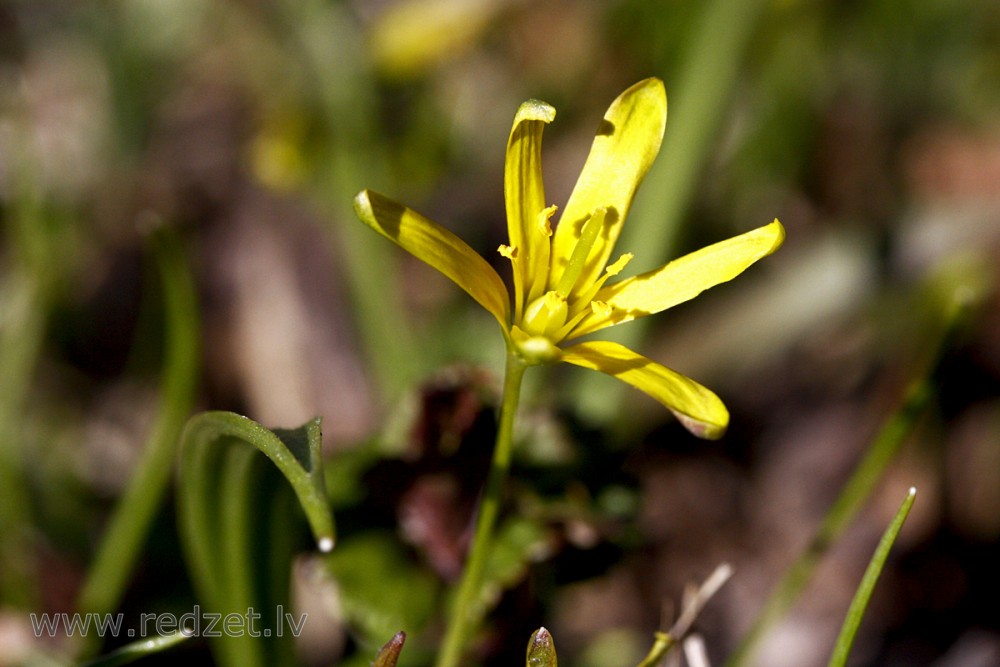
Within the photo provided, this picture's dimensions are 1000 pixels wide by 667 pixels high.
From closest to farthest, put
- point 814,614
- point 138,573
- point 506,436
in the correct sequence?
point 506,436 < point 138,573 < point 814,614

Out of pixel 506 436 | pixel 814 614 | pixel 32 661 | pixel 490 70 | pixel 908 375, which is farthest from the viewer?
pixel 490 70

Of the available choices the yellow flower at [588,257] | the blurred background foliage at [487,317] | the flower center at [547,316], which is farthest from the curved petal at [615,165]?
the blurred background foliage at [487,317]

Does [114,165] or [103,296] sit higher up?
[114,165]

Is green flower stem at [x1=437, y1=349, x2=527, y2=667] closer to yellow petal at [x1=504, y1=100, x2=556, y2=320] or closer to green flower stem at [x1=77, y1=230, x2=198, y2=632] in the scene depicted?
yellow petal at [x1=504, y1=100, x2=556, y2=320]

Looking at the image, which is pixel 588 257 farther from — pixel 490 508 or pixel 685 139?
pixel 685 139

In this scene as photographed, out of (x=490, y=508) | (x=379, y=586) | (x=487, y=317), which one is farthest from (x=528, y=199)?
(x=487, y=317)

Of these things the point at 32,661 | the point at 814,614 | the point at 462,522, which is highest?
the point at 462,522

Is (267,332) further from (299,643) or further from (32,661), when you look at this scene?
(32,661)

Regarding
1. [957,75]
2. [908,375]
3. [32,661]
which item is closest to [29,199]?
[32,661]
